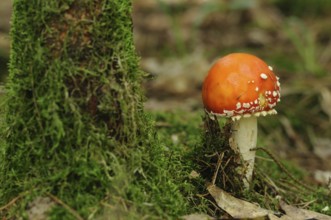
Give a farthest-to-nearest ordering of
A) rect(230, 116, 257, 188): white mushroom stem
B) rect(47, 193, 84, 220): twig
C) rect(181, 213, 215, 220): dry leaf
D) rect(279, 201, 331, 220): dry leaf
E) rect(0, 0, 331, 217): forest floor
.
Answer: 1. rect(0, 0, 331, 217): forest floor
2. rect(230, 116, 257, 188): white mushroom stem
3. rect(279, 201, 331, 220): dry leaf
4. rect(181, 213, 215, 220): dry leaf
5. rect(47, 193, 84, 220): twig

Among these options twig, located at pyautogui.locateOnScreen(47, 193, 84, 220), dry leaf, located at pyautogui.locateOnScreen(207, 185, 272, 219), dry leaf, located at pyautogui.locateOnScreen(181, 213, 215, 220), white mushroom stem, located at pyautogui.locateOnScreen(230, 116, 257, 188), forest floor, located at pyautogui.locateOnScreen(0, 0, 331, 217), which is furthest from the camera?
forest floor, located at pyautogui.locateOnScreen(0, 0, 331, 217)

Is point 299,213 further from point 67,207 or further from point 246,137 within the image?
point 67,207

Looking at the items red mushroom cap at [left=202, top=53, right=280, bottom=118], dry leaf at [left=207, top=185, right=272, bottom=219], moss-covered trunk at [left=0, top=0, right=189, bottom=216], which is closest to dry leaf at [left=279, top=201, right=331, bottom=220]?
dry leaf at [left=207, top=185, right=272, bottom=219]

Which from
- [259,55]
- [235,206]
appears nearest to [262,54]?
[259,55]

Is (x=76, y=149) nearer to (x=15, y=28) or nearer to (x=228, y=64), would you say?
(x=15, y=28)

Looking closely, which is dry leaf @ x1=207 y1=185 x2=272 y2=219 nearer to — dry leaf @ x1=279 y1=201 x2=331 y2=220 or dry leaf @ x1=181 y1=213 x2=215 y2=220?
dry leaf @ x1=181 y1=213 x2=215 y2=220

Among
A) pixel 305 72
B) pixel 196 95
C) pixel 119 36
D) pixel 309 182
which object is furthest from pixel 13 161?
pixel 305 72

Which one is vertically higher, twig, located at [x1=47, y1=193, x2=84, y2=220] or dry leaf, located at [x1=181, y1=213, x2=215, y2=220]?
twig, located at [x1=47, y1=193, x2=84, y2=220]
